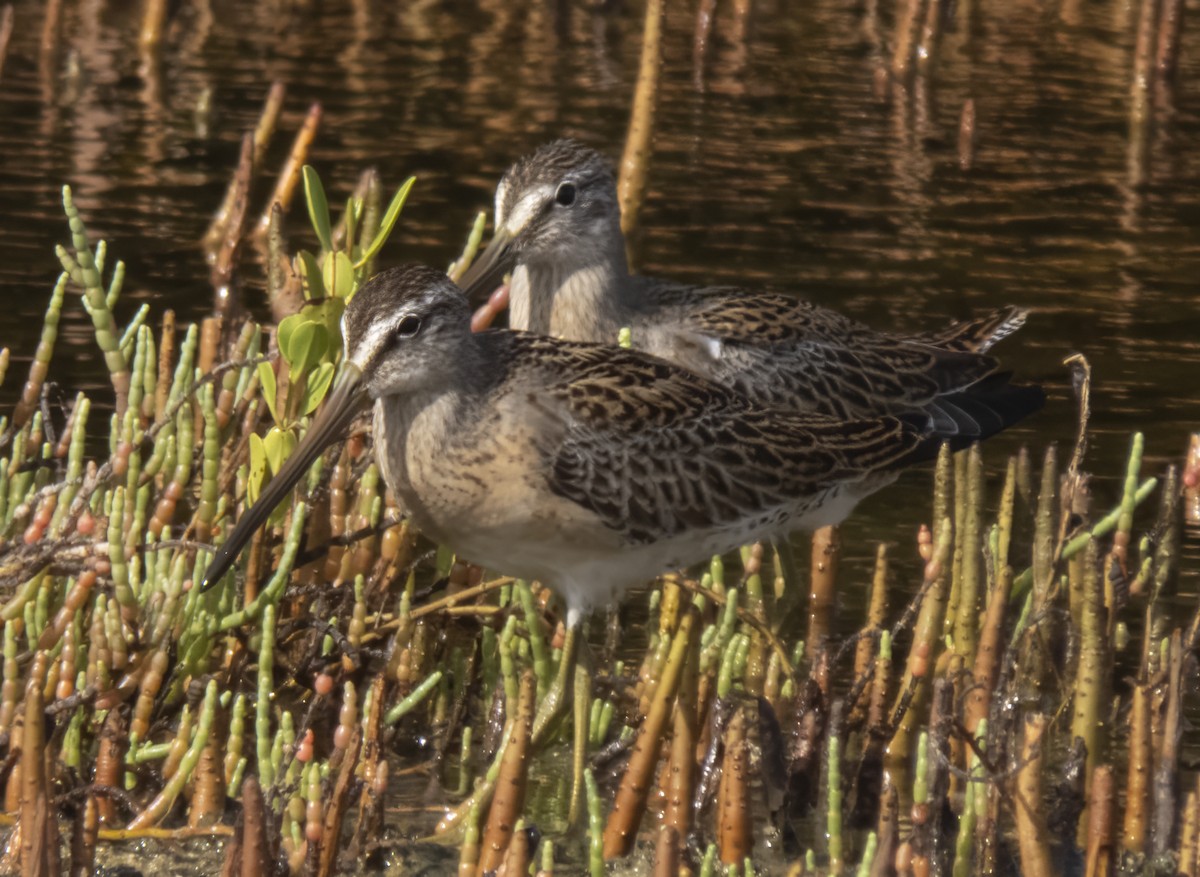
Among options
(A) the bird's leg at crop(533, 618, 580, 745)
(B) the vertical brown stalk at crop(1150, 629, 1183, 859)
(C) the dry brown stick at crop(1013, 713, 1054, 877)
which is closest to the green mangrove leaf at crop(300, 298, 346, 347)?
(A) the bird's leg at crop(533, 618, 580, 745)

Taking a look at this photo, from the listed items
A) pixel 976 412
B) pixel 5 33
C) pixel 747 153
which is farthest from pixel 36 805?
pixel 747 153

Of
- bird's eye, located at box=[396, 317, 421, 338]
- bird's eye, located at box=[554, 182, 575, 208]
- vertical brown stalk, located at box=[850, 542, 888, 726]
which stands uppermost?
bird's eye, located at box=[396, 317, 421, 338]

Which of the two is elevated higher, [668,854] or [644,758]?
[668,854]

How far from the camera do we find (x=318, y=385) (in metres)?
5.14

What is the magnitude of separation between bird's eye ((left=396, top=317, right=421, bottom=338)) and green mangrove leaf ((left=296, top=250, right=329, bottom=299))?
0.74 ft

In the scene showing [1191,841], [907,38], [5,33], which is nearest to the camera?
[1191,841]

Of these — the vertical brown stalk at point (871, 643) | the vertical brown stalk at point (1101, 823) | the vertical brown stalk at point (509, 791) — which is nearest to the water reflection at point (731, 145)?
the vertical brown stalk at point (871, 643)

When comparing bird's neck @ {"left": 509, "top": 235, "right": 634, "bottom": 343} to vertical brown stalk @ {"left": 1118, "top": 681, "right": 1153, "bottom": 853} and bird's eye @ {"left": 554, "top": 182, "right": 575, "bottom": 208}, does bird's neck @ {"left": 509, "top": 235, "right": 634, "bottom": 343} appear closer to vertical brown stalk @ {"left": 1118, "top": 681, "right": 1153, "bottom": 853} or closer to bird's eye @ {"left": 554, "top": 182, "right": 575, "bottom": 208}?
bird's eye @ {"left": 554, "top": 182, "right": 575, "bottom": 208}

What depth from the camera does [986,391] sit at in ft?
23.6

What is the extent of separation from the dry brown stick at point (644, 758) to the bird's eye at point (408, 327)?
95 centimetres

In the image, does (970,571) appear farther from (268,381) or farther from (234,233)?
(234,233)

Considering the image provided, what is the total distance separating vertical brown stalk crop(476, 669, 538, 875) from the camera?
4387 mm

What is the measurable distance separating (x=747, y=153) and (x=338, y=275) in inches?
249

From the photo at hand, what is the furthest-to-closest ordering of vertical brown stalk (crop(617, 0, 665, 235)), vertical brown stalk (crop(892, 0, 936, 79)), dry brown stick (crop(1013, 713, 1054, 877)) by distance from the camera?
vertical brown stalk (crop(892, 0, 936, 79)) < vertical brown stalk (crop(617, 0, 665, 235)) < dry brown stick (crop(1013, 713, 1054, 877))
